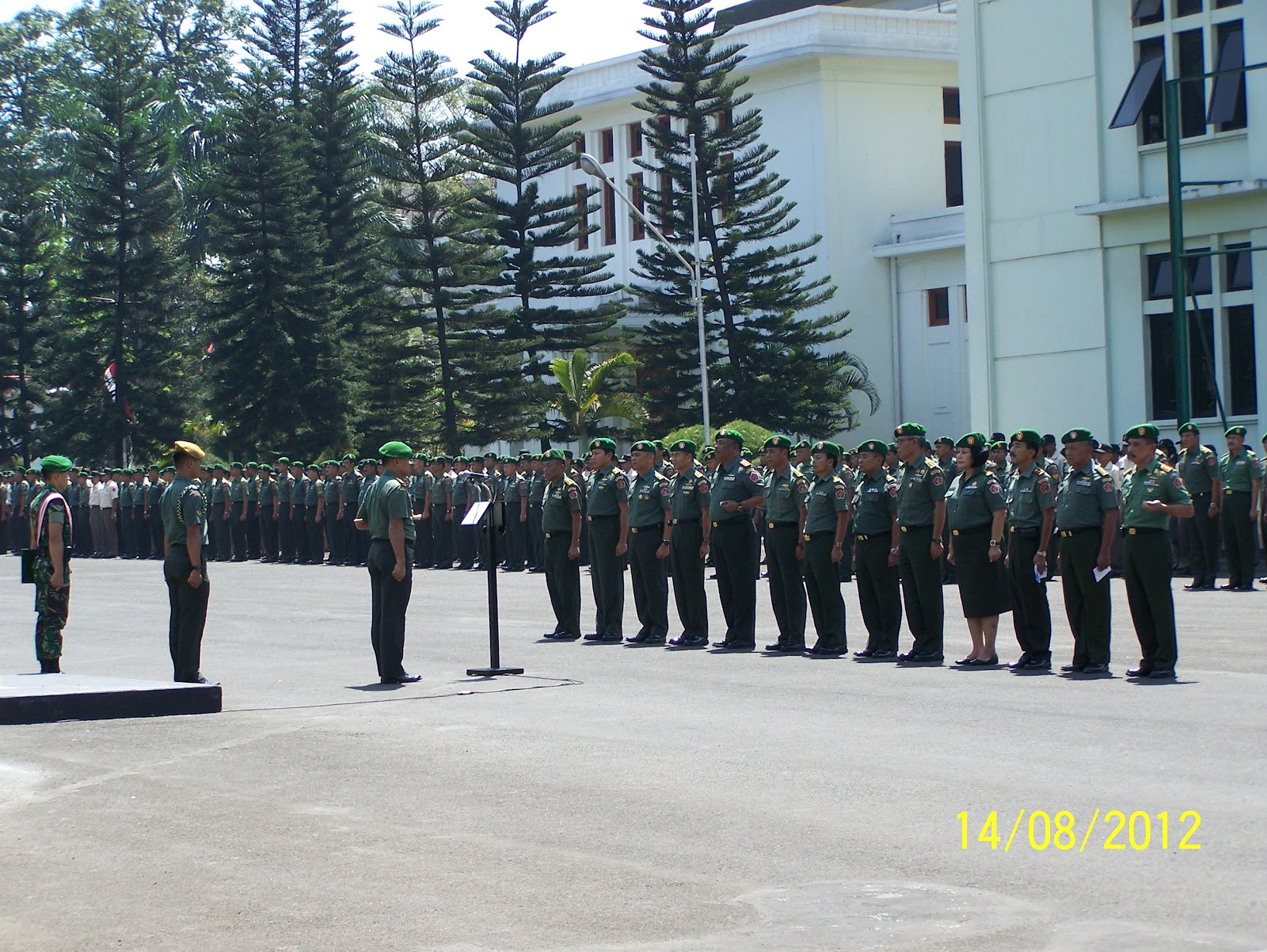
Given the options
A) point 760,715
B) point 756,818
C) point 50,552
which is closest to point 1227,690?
point 760,715

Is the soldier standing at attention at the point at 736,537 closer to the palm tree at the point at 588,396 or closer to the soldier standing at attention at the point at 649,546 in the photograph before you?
the soldier standing at attention at the point at 649,546

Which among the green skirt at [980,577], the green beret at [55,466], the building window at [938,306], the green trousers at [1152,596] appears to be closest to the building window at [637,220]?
the building window at [938,306]

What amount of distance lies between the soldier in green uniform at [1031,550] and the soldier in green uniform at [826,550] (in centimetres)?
190

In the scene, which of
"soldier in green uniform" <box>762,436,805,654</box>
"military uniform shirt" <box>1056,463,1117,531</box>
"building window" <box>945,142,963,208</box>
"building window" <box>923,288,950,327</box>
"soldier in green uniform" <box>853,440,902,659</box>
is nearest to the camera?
"military uniform shirt" <box>1056,463,1117,531</box>

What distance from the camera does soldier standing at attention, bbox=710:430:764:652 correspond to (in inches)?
584

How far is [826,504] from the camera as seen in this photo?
14266mm

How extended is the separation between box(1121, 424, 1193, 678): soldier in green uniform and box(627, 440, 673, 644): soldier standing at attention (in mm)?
4946

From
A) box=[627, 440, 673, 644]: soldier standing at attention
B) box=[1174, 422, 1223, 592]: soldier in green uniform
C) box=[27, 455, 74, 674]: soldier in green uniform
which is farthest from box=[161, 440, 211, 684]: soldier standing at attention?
box=[1174, 422, 1223, 592]: soldier in green uniform

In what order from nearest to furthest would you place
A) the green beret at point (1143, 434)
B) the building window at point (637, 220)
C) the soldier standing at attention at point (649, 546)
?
the green beret at point (1143, 434), the soldier standing at attention at point (649, 546), the building window at point (637, 220)

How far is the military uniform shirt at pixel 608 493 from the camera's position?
16.0m

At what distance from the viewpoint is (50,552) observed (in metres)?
12.9

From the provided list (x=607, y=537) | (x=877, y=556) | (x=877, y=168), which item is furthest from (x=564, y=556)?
(x=877, y=168)

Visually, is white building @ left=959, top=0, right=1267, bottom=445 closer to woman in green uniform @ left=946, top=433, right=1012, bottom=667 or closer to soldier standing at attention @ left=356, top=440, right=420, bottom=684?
woman in green uniform @ left=946, top=433, right=1012, bottom=667

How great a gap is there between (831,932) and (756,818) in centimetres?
174
